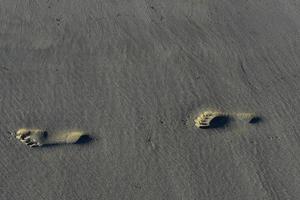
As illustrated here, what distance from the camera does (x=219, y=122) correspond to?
18.2ft

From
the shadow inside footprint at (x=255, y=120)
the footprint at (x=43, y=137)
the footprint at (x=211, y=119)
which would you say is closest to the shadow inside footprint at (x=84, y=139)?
the footprint at (x=43, y=137)

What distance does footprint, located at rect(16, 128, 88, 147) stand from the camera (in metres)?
5.29

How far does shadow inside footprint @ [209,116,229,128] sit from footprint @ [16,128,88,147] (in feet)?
4.87

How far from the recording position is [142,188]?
5.12 meters

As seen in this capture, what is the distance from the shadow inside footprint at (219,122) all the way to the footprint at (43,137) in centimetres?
148

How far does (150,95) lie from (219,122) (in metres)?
0.87

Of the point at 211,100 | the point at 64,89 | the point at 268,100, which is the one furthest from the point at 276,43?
the point at 64,89

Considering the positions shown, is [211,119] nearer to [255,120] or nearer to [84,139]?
[255,120]

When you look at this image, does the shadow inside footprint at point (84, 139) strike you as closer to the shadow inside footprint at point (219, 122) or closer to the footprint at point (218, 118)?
the footprint at point (218, 118)

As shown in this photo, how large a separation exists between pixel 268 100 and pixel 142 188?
188cm

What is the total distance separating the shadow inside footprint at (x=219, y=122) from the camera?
5535 millimetres

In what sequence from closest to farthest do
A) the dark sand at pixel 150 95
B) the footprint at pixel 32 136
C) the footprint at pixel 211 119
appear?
the dark sand at pixel 150 95 < the footprint at pixel 32 136 < the footprint at pixel 211 119

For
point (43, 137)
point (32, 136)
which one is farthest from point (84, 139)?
point (32, 136)

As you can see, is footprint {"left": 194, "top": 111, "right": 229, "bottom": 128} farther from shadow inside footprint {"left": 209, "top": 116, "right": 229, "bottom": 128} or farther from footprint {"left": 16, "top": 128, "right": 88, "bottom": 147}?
footprint {"left": 16, "top": 128, "right": 88, "bottom": 147}
